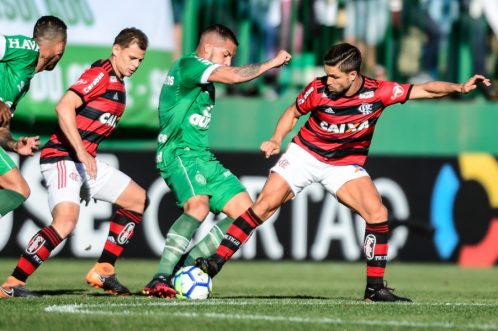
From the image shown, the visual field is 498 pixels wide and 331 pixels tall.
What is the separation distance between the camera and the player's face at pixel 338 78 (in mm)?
9242

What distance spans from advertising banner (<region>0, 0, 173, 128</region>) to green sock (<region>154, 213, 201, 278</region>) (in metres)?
8.56

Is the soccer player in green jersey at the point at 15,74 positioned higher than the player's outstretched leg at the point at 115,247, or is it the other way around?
the soccer player in green jersey at the point at 15,74

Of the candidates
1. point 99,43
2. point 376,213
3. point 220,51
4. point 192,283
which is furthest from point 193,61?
point 99,43

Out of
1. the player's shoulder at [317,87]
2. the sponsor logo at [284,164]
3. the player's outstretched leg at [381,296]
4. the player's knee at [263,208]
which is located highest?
the player's shoulder at [317,87]

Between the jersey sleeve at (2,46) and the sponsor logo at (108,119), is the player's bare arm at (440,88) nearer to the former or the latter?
the sponsor logo at (108,119)

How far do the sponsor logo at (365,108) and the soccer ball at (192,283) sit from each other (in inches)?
75.8

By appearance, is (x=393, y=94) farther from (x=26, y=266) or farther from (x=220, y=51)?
(x=26, y=266)

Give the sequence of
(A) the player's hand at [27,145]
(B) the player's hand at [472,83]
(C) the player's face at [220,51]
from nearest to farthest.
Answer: (A) the player's hand at [27,145]
(B) the player's hand at [472,83]
(C) the player's face at [220,51]

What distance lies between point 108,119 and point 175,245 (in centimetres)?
123

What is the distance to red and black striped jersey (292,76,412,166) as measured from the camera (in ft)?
31.0

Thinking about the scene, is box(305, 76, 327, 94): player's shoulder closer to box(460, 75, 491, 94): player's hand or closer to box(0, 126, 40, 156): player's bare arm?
box(460, 75, 491, 94): player's hand

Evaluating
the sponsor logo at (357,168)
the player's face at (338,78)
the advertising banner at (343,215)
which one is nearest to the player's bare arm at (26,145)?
the player's face at (338,78)

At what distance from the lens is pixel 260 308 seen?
8078mm

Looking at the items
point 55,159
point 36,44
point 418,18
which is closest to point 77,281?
point 55,159
